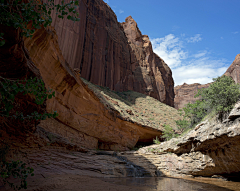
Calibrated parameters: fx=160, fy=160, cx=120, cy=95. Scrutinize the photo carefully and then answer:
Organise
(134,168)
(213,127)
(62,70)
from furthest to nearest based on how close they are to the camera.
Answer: (134,168) < (62,70) < (213,127)

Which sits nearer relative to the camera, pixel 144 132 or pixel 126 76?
pixel 144 132

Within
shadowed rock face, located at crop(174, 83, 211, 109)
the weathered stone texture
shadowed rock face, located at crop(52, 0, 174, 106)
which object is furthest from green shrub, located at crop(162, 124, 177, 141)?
shadowed rock face, located at crop(174, 83, 211, 109)

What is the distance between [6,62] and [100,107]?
45.4 ft

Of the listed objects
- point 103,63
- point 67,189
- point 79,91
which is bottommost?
point 67,189

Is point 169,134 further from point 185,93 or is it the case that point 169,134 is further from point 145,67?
point 185,93

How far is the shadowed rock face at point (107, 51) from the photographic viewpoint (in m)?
29.3

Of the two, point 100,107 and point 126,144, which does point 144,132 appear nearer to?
point 126,144

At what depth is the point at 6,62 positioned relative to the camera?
176 inches

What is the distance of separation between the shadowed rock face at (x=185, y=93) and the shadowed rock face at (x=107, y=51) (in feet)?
153

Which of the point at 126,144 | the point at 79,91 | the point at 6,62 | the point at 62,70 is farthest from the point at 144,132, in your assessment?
the point at 6,62

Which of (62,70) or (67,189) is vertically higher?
(62,70)

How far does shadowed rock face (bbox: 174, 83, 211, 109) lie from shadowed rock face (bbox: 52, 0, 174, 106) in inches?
1839

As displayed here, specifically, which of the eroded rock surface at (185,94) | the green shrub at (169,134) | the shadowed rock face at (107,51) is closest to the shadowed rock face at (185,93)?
the eroded rock surface at (185,94)

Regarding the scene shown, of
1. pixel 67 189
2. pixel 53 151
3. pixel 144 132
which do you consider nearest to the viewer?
pixel 67 189
